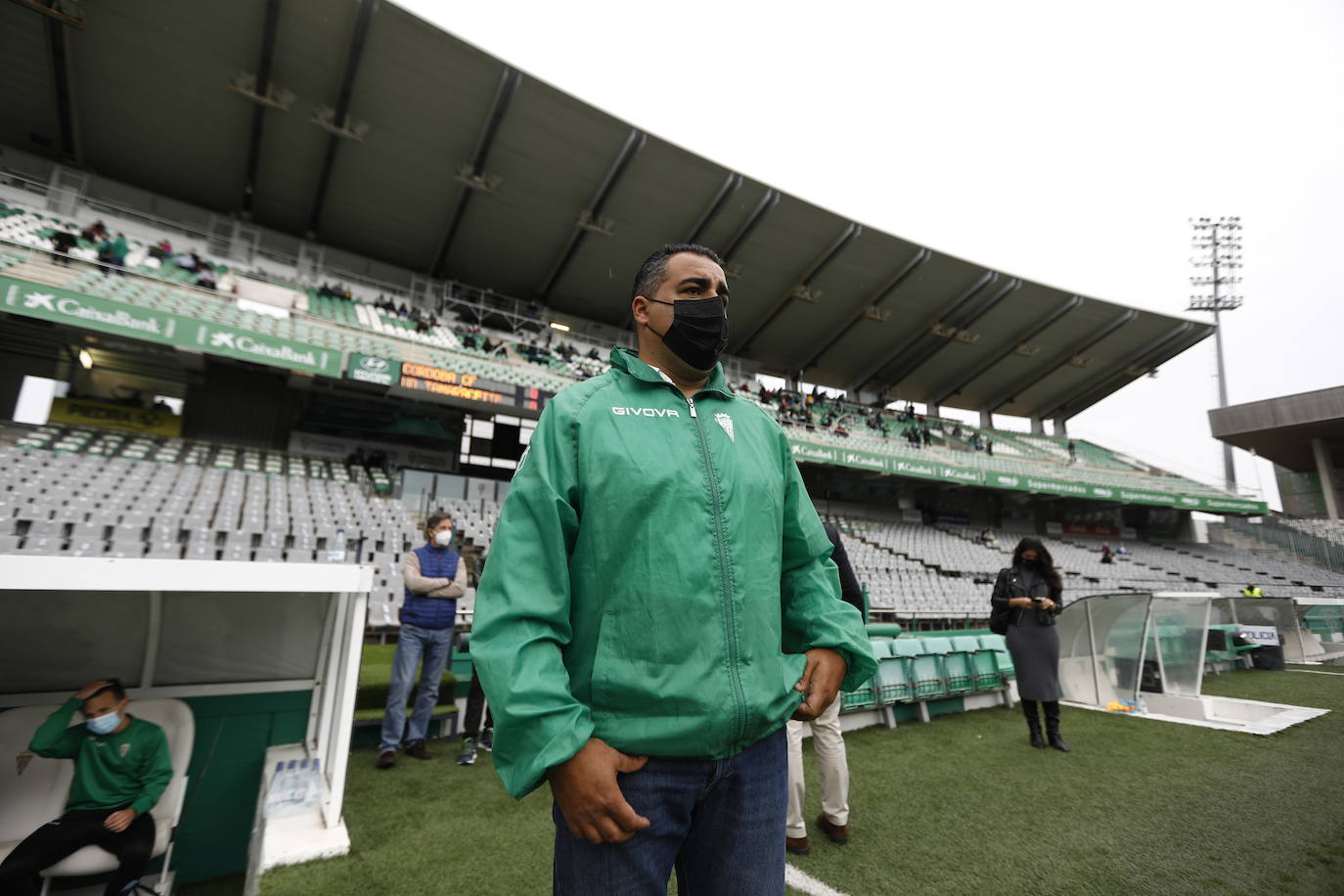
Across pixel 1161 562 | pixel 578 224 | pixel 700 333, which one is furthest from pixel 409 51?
pixel 1161 562

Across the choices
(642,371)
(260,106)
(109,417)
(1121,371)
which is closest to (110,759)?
(642,371)

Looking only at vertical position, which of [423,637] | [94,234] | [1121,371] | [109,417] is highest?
[1121,371]

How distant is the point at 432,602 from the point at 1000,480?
784 inches

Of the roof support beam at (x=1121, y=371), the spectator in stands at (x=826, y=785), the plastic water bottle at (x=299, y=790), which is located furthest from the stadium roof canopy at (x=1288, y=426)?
the plastic water bottle at (x=299, y=790)

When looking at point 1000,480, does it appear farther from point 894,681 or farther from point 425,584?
point 425,584

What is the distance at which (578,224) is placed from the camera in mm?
16469

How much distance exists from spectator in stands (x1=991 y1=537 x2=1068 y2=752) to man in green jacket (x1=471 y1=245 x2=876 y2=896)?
395cm

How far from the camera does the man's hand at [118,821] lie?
2.13m

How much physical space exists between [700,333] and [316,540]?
9054 mm

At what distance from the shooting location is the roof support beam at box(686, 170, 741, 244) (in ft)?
53.5

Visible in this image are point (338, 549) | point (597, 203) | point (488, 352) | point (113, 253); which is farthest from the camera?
point (597, 203)

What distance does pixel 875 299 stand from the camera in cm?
2075

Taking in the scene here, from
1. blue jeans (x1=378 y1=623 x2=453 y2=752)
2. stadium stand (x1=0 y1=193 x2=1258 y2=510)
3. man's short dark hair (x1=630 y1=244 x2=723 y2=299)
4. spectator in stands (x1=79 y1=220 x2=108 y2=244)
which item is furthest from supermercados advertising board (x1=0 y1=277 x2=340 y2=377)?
man's short dark hair (x1=630 y1=244 x2=723 y2=299)

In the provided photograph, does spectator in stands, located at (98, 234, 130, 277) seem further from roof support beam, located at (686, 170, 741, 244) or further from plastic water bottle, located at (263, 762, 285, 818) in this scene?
plastic water bottle, located at (263, 762, 285, 818)
